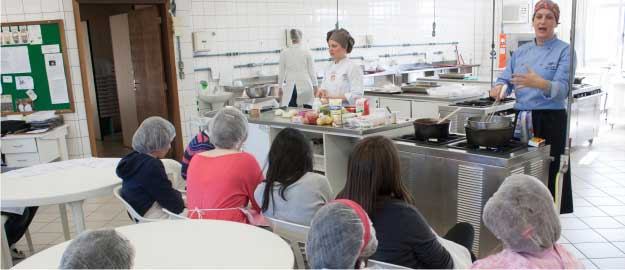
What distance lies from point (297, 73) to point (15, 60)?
300 cm

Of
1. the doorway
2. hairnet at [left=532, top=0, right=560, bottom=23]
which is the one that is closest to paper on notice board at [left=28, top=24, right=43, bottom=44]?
the doorway

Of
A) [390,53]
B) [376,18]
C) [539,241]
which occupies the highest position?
[376,18]

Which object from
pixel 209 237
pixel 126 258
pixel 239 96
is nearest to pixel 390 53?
pixel 239 96

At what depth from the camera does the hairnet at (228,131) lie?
2580mm

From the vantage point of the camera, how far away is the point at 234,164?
2.43 m

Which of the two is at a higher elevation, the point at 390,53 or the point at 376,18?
the point at 376,18

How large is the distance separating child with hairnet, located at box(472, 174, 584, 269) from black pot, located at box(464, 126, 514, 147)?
1.44 meters

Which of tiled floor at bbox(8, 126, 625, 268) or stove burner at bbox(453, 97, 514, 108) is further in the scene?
stove burner at bbox(453, 97, 514, 108)

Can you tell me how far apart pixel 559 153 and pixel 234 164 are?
7.01ft

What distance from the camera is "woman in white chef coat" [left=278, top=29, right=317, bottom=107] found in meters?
5.73

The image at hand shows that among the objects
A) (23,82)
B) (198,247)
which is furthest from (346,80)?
(23,82)

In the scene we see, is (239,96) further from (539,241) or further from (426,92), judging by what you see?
(539,241)

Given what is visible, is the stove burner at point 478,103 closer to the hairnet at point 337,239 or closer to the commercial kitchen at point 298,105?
the commercial kitchen at point 298,105

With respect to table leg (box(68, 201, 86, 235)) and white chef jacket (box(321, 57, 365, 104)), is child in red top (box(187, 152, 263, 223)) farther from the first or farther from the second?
white chef jacket (box(321, 57, 365, 104))
